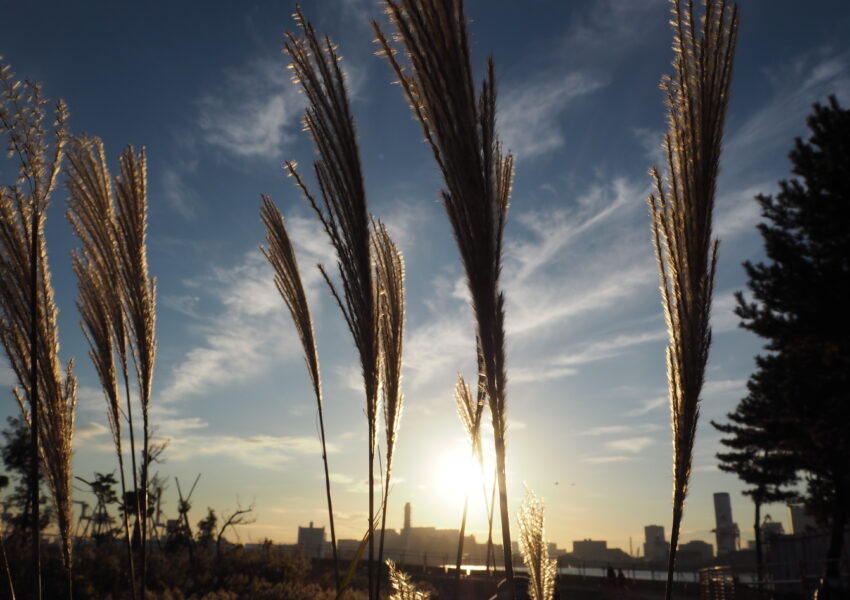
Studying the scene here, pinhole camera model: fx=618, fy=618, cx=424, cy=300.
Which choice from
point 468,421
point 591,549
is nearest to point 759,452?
point 468,421

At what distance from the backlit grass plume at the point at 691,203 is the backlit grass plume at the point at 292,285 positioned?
6.02 feet

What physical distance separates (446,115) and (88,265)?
2.34 meters

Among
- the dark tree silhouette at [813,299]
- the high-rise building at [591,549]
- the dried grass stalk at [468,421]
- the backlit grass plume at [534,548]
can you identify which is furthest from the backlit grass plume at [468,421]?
the high-rise building at [591,549]

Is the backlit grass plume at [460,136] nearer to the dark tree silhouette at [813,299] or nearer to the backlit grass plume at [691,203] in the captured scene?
the backlit grass plume at [691,203]

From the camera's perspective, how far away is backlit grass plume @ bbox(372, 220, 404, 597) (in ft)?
7.29

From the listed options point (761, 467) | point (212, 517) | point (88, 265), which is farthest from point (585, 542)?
point (88, 265)

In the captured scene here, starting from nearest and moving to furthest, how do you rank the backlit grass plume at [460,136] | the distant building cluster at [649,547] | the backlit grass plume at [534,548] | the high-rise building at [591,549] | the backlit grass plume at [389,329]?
the backlit grass plume at [460,136]
the backlit grass plume at [534,548]
the backlit grass plume at [389,329]
the distant building cluster at [649,547]
the high-rise building at [591,549]

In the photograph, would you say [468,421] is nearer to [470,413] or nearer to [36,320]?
[470,413]

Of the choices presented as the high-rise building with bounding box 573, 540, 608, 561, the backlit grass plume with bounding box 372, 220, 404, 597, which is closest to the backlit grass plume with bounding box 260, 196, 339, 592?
the backlit grass plume with bounding box 372, 220, 404, 597

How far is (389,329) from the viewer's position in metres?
2.49

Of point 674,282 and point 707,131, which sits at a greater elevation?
point 707,131

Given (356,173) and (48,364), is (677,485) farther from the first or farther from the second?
(48,364)

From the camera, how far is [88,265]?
298cm

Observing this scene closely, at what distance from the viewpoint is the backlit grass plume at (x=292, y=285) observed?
9.87ft
